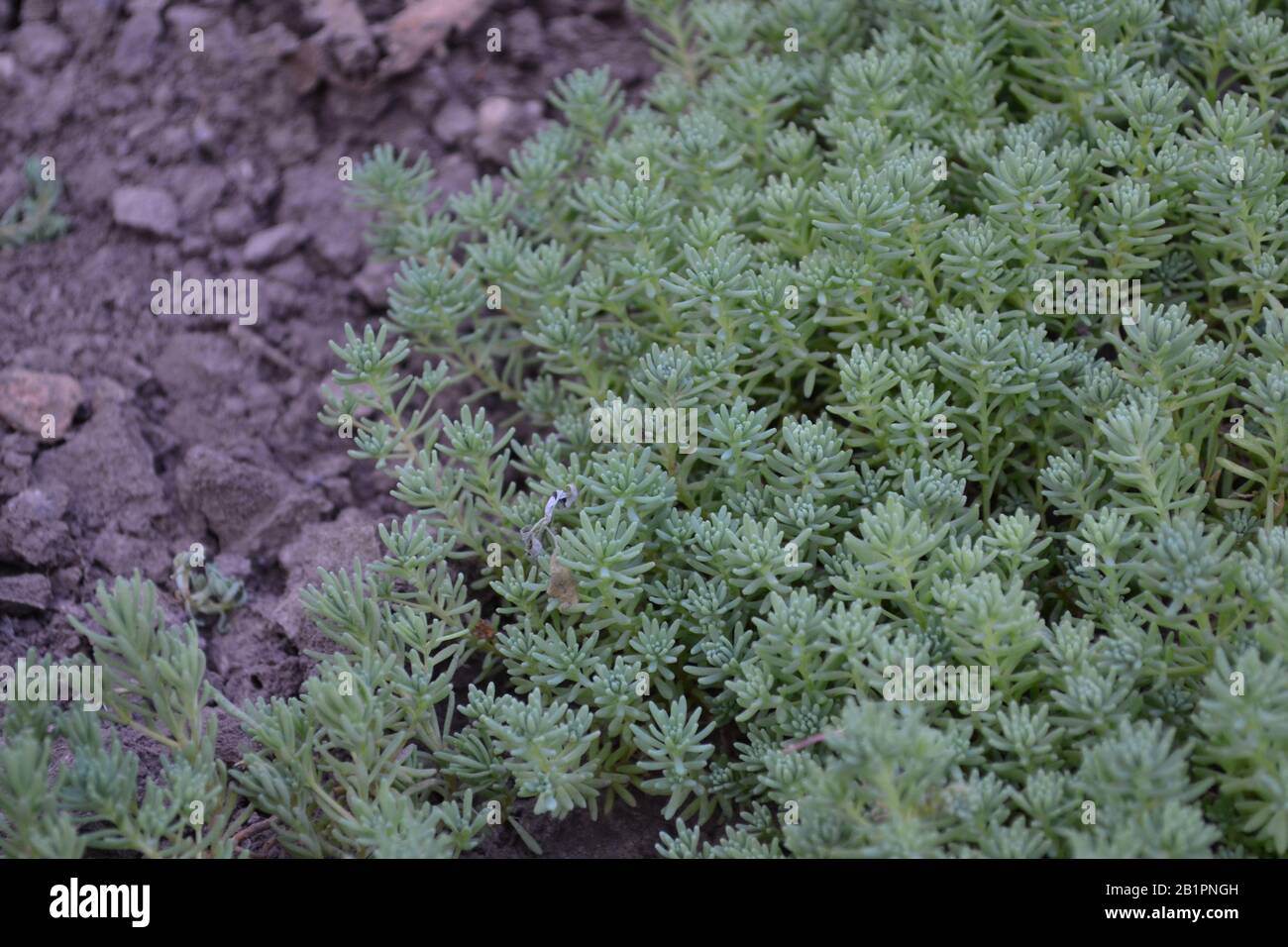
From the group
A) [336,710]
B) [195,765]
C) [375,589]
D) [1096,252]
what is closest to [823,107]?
[1096,252]

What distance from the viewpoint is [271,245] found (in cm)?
418

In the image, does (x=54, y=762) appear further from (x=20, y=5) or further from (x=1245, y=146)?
(x=1245, y=146)

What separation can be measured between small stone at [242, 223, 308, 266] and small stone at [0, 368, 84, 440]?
72 centimetres

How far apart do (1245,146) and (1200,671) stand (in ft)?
4.49

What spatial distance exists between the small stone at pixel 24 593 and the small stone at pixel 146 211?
1320 mm

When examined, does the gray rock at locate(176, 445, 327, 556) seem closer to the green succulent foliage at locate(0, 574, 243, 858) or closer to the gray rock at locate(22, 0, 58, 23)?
the green succulent foliage at locate(0, 574, 243, 858)

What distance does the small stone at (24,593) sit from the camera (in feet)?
10.8

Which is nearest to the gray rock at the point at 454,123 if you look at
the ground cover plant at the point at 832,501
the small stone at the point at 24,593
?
the ground cover plant at the point at 832,501

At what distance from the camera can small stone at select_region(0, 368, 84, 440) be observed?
3.67m

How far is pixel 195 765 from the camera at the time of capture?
2.81 meters

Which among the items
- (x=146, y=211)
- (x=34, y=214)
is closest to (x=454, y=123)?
(x=146, y=211)

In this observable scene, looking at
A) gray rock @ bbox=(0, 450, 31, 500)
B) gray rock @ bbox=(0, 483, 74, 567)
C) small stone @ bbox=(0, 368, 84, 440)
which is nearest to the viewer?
gray rock @ bbox=(0, 483, 74, 567)

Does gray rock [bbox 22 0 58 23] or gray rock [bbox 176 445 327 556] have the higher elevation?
gray rock [bbox 22 0 58 23]

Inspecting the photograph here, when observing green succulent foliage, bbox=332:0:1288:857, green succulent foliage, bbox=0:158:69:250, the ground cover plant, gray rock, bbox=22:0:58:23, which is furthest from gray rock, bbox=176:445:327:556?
gray rock, bbox=22:0:58:23
